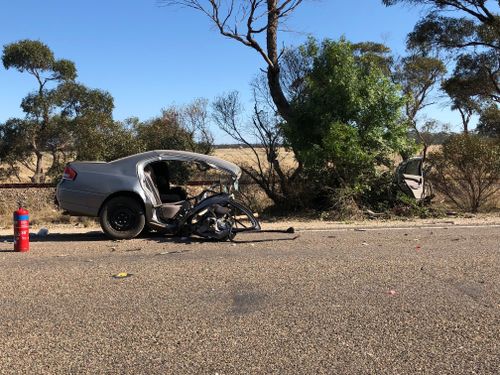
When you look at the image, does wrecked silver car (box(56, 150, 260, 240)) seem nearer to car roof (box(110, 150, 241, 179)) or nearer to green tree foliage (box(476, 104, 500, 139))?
car roof (box(110, 150, 241, 179))

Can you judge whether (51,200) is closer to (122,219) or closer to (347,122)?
(122,219)

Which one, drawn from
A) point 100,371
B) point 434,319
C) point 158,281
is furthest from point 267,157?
point 100,371

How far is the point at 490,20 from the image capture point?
21547mm

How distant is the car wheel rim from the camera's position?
379 inches

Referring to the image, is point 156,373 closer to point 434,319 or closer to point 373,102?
point 434,319

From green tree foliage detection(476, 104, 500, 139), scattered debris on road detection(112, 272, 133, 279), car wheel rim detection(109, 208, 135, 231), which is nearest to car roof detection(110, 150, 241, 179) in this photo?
car wheel rim detection(109, 208, 135, 231)

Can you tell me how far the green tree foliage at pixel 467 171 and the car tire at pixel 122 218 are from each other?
29.5 ft

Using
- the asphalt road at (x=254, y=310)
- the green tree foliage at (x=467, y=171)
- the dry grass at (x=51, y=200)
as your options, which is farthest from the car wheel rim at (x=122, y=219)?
the green tree foliage at (x=467, y=171)

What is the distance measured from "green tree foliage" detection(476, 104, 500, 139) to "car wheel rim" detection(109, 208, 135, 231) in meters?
33.9

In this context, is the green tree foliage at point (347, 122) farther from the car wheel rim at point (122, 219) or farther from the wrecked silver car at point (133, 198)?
the car wheel rim at point (122, 219)

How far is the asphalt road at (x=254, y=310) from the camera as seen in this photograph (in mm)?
3964

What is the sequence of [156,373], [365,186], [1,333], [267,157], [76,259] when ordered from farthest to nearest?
[267,157]
[365,186]
[76,259]
[1,333]
[156,373]

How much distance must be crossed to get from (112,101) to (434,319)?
32.5 metres

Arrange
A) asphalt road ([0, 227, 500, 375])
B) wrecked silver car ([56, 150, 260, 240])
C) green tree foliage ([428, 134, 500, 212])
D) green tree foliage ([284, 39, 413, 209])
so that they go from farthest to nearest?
green tree foliage ([428, 134, 500, 212]) → green tree foliage ([284, 39, 413, 209]) → wrecked silver car ([56, 150, 260, 240]) → asphalt road ([0, 227, 500, 375])
